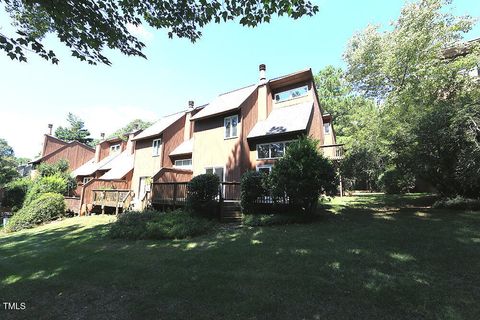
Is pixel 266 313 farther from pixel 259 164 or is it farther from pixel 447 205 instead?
pixel 259 164

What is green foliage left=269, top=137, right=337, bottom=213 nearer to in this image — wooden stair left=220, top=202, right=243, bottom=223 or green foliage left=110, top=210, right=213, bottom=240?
wooden stair left=220, top=202, right=243, bottom=223

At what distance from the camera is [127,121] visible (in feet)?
170

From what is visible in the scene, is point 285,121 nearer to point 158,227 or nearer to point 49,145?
point 158,227

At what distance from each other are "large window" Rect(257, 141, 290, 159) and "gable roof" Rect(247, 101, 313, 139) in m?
0.82

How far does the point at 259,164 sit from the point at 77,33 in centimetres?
1226

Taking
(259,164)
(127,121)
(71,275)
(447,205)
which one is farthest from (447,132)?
(127,121)

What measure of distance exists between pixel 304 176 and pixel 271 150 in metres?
5.69

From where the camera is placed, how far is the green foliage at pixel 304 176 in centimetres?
1055

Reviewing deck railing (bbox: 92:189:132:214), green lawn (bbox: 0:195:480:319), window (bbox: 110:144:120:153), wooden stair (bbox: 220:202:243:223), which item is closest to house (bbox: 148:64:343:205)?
deck railing (bbox: 92:189:132:214)

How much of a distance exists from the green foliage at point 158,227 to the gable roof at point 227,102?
8500mm

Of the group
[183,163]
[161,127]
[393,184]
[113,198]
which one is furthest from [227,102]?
[393,184]

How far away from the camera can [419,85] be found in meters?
15.8

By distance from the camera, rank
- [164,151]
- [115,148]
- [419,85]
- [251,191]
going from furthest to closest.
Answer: [115,148] < [164,151] < [419,85] < [251,191]

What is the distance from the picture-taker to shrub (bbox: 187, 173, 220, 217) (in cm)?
1219
